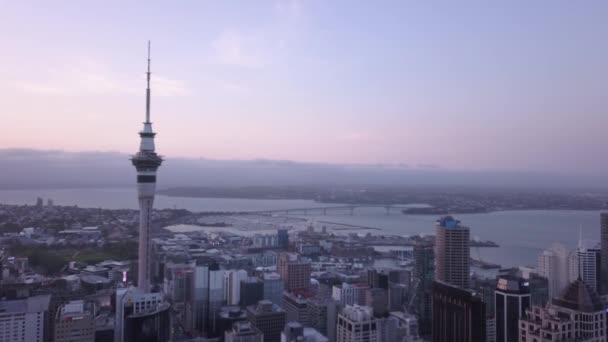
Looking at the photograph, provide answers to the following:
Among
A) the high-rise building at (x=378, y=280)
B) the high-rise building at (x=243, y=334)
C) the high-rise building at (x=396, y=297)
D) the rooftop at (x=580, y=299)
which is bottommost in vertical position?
the high-rise building at (x=396, y=297)

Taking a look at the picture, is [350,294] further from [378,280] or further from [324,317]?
[324,317]

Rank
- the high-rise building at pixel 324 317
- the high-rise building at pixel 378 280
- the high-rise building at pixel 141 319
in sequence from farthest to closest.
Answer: the high-rise building at pixel 378 280
the high-rise building at pixel 324 317
the high-rise building at pixel 141 319

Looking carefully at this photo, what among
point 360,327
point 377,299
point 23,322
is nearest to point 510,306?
point 360,327

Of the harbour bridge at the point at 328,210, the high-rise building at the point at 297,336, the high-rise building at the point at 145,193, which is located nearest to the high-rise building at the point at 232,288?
the high-rise building at the point at 145,193

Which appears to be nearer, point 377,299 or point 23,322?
point 23,322

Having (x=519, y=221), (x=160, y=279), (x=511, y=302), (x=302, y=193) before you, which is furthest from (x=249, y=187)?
(x=511, y=302)

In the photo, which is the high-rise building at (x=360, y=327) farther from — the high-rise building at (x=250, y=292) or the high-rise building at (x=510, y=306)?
the high-rise building at (x=250, y=292)
